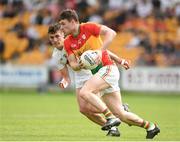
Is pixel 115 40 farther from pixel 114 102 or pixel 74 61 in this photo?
pixel 114 102

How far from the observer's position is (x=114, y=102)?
1215 centimetres

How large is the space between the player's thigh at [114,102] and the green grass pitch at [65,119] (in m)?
0.50

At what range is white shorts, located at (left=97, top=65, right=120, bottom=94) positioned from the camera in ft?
39.3

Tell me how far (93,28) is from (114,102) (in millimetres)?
1344

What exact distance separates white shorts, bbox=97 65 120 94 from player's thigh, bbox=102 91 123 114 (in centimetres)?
9

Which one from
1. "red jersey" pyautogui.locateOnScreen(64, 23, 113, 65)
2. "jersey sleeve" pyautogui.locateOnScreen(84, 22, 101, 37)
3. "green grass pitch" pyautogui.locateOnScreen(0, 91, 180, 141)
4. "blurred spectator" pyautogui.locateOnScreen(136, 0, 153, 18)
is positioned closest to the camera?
"jersey sleeve" pyautogui.locateOnScreen(84, 22, 101, 37)

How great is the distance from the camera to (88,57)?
38.3ft

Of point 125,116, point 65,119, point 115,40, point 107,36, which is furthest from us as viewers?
point 115,40

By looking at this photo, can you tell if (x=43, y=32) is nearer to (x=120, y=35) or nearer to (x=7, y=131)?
(x=120, y=35)

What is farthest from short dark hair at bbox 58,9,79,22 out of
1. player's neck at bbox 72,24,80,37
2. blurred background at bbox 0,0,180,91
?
blurred background at bbox 0,0,180,91

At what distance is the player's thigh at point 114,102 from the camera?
12086mm

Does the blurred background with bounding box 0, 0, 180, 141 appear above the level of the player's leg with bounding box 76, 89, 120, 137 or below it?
below

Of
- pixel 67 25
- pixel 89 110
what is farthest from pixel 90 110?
pixel 67 25

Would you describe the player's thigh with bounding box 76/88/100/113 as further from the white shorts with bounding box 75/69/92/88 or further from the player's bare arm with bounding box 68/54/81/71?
the player's bare arm with bounding box 68/54/81/71
